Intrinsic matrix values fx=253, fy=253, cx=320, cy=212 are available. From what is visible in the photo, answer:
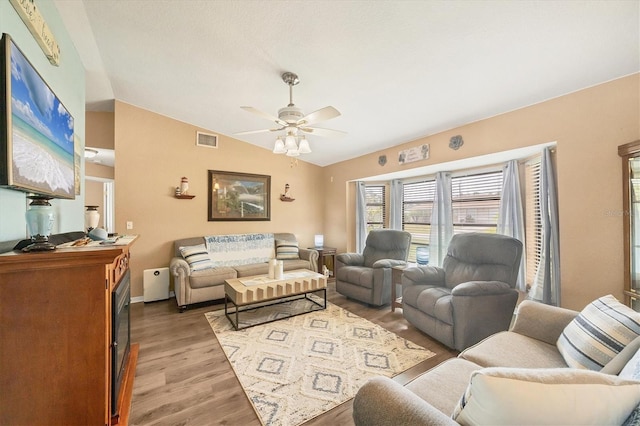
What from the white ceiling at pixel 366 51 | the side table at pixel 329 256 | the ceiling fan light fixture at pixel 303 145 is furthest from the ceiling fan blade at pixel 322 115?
the side table at pixel 329 256

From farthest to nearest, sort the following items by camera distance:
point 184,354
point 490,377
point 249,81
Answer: point 249,81
point 184,354
point 490,377

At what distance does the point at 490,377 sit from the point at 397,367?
66.3 inches

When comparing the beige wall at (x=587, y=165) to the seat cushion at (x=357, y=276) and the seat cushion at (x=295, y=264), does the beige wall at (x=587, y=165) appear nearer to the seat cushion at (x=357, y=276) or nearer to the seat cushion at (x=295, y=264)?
the seat cushion at (x=357, y=276)

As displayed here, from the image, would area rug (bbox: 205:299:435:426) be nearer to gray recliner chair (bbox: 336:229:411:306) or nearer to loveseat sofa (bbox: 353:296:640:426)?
gray recliner chair (bbox: 336:229:411:306)

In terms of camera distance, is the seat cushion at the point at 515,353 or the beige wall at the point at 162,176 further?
the beige wall at the point at 162,176

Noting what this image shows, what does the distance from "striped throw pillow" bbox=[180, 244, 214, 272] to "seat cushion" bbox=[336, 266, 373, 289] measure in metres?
2.05

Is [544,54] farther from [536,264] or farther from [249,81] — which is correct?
[249,81]

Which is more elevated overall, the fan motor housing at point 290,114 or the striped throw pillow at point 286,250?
the fan motor housing at point 290,114

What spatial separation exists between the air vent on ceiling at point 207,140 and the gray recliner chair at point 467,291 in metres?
3.82

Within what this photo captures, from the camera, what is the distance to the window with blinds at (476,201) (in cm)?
363

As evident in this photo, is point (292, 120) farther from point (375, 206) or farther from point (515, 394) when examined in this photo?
point (375, 206)

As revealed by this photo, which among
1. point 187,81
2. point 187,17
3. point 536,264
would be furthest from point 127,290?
point 536,264

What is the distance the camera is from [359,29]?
6.39 ft

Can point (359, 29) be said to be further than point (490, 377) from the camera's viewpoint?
Yes
